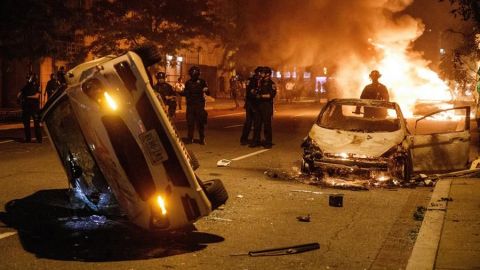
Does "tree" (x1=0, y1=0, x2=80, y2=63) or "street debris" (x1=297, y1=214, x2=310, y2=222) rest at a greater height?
"tree" (x1=0, y1=0, x2=80, y2=63)

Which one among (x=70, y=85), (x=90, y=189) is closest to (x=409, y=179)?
(x=90, y=189)

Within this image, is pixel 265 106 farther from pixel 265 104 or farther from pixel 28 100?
pixel 28 100

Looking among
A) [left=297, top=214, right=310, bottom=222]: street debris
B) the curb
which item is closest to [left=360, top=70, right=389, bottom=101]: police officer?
the curb

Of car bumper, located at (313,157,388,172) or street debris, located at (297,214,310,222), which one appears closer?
street debris, located at (297,214,310,222)

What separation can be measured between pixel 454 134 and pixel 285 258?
19.2ft

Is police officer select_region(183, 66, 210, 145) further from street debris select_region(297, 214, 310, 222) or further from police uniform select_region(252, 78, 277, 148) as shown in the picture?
street debris select_region(297, 214, 310, 222)

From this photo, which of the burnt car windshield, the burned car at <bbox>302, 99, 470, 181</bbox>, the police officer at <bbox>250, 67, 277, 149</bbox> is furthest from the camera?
the police officer at <bbox>250, 67, 277, 149</bbox>

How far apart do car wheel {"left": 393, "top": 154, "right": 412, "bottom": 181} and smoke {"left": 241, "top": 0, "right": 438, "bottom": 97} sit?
19035 mm

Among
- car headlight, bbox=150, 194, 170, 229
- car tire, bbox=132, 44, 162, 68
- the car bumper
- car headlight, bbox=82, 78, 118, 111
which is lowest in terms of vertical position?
the car bumper

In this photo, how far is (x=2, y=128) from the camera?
19.5 meters

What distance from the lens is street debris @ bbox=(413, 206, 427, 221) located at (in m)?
7.37

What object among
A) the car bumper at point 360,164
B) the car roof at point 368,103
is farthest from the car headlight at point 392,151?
the car roof at point 368,103

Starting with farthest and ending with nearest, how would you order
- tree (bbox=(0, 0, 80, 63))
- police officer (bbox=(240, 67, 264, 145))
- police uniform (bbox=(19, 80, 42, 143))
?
tree (bbox=(0, 0, 80, 63)), police uniform (bbox=(19, 80, 42, 143)), police officer (bbox=(240, 67, 264, 145))

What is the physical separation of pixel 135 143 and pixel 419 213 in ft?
12.7
